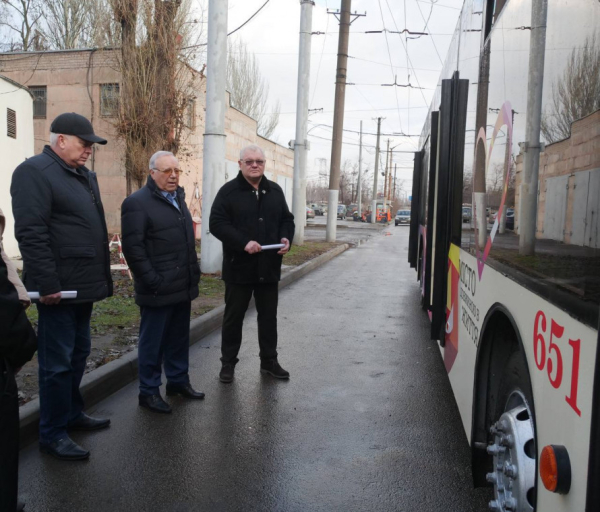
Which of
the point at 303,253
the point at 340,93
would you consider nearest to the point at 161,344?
the point at 303,253

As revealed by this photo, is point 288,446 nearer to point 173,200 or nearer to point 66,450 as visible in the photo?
point 66,450

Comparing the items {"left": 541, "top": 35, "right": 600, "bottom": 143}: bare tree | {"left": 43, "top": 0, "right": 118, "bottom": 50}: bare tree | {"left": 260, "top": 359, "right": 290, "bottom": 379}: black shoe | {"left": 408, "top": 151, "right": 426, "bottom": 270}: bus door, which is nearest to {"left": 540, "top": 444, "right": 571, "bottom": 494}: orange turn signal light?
{"left": 541, "top": 35, "right": 600, "bottom": 143}: bare tree

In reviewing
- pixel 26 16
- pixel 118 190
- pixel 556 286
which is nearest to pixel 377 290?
pixel 556 286

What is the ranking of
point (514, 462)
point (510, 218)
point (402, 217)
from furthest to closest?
1. point (402, 217)
2. point (510, 218)
3. point (514, 462)

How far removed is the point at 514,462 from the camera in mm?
2246

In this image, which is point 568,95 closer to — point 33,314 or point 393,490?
point 393,490

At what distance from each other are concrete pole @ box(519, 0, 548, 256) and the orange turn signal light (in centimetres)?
71

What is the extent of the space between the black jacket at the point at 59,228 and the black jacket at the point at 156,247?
36 centimetres

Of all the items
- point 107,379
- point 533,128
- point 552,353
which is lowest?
point 107,379

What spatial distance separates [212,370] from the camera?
5.62 m

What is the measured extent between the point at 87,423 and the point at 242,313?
5.42ft

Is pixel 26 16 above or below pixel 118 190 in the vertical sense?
above

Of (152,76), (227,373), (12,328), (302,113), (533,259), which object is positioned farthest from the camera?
(302,113)

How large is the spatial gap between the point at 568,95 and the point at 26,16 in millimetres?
35727
